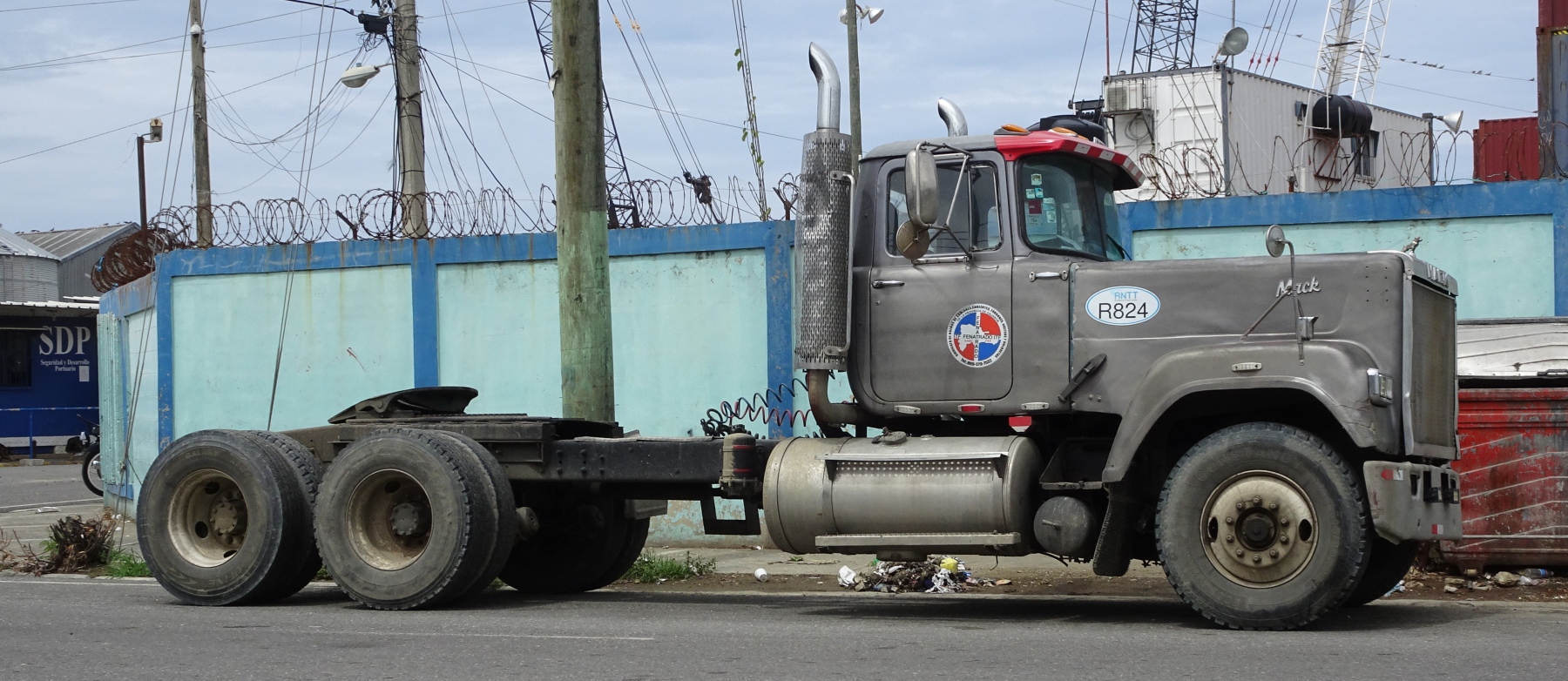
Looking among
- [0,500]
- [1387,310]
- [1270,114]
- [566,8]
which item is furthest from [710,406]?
[1270,114]

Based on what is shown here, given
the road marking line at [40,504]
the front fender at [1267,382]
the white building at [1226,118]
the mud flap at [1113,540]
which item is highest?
the white building at [1226,118]

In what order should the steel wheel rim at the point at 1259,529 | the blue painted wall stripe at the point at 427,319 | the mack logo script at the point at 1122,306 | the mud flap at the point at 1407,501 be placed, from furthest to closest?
1. the blue painted wall stripe at the point at 427,319
2. the mack logo script at the point at 1122,306
3. the steel wheel rim at the point at 1259,529
4. the mud flap at the point at 1407,501

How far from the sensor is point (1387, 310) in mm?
7281

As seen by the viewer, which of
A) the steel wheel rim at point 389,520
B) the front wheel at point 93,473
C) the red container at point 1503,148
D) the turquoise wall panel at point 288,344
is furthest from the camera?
the front wheel at point 93,473

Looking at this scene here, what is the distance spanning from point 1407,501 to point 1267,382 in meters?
0.80

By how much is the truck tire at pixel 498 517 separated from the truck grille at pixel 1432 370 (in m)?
4.73

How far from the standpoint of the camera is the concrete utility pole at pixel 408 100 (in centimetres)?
1689

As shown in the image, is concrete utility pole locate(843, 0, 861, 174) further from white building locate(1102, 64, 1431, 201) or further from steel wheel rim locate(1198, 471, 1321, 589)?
steel wheel rim locate(1198, 471, 1321, 589)

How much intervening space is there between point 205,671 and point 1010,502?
377 cm

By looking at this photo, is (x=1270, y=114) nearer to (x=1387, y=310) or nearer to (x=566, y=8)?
(x=566, y=8)

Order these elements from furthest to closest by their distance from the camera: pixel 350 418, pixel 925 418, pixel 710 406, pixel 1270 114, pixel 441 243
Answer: pixel 1270 114
pixel 441 243
pixel 710 406
pixel 350 418
pixel 925 418

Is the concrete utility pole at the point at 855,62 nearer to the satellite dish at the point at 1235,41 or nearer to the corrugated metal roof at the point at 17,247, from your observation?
the satellite dish at the point at 1235,41

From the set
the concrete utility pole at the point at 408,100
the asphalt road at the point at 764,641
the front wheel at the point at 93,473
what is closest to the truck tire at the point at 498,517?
the asphalt road at the point at 764,641

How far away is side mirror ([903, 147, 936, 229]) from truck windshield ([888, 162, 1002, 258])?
471 millimetres
